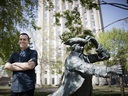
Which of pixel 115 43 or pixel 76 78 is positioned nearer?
pixel 76 78

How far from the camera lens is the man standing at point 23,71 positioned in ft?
6.36

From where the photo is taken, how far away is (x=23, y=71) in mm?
2109

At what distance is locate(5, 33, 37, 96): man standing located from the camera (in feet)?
6.36

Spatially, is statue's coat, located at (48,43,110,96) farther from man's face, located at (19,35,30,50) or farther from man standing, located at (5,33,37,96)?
man's face, located at (19,35,30,50)

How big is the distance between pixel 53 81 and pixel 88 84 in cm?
3523

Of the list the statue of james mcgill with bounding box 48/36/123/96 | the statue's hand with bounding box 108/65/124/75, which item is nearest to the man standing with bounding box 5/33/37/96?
the statue of james mcgill with bounding box 48/36/123/96

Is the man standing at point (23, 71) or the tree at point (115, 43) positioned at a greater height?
the tree at point (115, 43)

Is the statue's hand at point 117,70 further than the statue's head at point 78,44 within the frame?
No

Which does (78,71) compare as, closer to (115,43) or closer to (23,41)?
(23,41)

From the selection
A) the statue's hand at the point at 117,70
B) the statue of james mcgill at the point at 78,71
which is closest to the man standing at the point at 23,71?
the statue of james mcgill at the point at 78,71

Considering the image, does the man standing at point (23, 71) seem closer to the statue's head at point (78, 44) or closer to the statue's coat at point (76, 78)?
the statue's coat at point (76, 78)

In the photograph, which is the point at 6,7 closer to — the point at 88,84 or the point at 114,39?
the point at 88,84

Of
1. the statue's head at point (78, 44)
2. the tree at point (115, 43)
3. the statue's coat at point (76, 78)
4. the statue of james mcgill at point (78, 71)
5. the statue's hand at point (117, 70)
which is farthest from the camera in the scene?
the tree at point (115, 43)

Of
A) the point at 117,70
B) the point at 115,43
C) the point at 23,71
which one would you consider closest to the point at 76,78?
the point at 117,70
